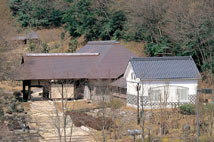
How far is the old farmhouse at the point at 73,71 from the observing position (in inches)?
1186

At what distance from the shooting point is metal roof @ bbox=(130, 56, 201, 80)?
26.6 meters

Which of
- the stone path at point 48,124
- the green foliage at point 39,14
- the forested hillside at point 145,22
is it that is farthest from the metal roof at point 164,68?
the green foliage at point 39,14

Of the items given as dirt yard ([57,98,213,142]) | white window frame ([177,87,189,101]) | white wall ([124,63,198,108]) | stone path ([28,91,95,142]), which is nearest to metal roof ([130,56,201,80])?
white wall ([124,63,198,108])

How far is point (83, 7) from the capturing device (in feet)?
148

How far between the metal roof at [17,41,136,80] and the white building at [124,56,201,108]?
3.29 meters

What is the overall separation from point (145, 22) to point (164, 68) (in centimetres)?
1191

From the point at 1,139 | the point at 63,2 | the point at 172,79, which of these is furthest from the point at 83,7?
the point at 1,139

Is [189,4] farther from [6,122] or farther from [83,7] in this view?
[6,122]

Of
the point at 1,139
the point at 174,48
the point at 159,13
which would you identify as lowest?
the point at 1,139

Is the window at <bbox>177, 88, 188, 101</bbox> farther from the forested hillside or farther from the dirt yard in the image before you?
the forested hillside

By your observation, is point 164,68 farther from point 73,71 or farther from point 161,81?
point 73,71

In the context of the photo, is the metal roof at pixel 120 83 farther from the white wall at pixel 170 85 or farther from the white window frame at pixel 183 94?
the white window frame at pixel 183 94

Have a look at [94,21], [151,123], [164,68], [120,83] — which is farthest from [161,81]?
[94,21]

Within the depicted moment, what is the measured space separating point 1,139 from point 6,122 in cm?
362
